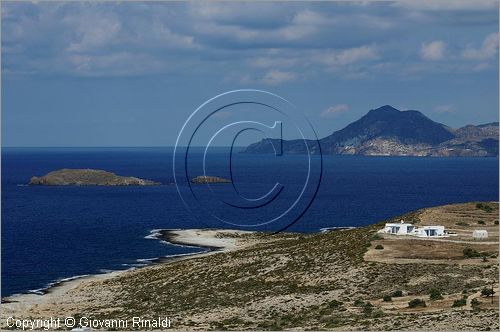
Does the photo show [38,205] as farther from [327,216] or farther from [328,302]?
[328,302]

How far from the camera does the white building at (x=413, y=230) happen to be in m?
82.0

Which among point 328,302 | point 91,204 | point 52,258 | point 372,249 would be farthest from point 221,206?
point 328,302

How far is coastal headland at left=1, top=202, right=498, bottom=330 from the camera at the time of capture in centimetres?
5338

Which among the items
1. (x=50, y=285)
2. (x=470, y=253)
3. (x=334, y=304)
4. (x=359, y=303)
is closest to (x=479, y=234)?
(x=470, y=253)

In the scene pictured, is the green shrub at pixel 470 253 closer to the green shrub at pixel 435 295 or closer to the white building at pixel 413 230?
the white building at pixel 413 230

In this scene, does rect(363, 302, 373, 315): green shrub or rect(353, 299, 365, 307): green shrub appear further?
rect(353, 299, 365, 307): green shrub

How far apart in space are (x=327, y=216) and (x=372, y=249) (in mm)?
89328

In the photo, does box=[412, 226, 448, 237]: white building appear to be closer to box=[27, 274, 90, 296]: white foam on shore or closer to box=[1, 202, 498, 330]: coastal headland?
box=[1, 202, 498, 330]: coastal headland

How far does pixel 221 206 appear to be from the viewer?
194 meters

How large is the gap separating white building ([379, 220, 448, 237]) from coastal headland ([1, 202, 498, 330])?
6.00 ft

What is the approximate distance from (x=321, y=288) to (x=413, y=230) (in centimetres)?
2056

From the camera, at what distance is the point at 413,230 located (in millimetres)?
83625

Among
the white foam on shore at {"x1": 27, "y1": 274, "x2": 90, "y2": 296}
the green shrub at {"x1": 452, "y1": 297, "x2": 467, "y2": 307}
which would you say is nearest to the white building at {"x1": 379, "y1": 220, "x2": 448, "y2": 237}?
the green shrub at {"x1": 452, "y1": 297, "x2": 467, "y2": 307}

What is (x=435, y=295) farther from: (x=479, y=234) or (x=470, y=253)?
(x=479, y=234)
